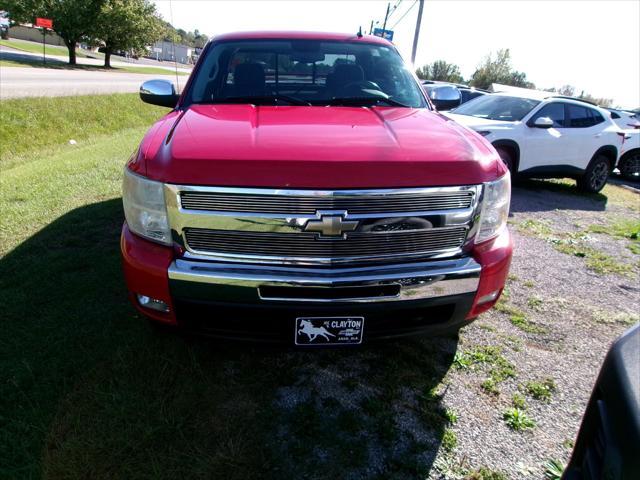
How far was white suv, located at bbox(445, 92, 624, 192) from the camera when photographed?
765cm

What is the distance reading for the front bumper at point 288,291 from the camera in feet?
6.90

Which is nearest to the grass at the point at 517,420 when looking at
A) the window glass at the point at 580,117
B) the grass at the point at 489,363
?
the grass at the point at 489,363

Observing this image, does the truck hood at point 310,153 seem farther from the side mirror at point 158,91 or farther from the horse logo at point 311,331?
the side mirror at point 158,91

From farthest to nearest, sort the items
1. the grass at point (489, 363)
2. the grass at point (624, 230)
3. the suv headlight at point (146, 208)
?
the grass at point (624, 230) < the grass at point (489, 363) < the suv headlight at point (146, 208)

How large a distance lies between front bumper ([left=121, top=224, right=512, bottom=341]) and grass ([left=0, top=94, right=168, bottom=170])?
7747 millimetres

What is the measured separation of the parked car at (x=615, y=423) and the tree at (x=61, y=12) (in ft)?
129

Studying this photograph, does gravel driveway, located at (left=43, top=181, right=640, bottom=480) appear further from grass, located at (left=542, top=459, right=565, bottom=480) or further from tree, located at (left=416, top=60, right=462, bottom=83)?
tree, located at (left=416, top=60, right=462, bottom=83)

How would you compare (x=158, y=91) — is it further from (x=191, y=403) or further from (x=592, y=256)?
(x=592, y=256)

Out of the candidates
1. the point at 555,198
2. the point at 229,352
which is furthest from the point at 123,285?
the point at 555,198

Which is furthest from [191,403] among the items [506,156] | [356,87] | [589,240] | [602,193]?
[602,193]

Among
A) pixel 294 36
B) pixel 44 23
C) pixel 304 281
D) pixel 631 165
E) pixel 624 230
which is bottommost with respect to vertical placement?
pixel 624 230

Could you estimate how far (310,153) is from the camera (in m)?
2.10

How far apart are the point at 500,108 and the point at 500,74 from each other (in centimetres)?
5047

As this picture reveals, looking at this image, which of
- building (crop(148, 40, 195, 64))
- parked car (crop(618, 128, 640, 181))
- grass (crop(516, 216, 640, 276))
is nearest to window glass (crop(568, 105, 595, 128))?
grass (crop(516, 216, 640, 276))
